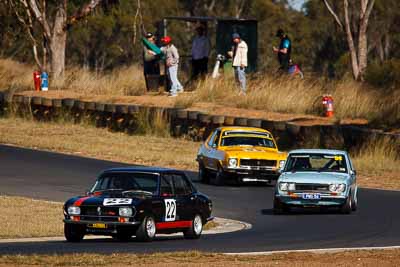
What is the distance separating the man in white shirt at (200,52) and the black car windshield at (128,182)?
20.2 m

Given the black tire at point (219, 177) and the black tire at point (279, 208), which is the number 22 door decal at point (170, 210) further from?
the black tire at point (219, 177)

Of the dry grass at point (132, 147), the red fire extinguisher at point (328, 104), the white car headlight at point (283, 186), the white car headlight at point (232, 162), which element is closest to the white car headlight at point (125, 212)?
the white car headlight at point (283, 186)

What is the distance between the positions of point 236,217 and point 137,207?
5.40m

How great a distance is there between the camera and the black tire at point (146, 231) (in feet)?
55.0

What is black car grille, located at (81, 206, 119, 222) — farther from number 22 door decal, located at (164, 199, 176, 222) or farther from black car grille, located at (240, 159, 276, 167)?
black car grille, located at (240, 159, 276, 167)

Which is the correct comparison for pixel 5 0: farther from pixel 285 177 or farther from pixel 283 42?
pixel 285 177

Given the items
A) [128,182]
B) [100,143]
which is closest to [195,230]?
[128,182]

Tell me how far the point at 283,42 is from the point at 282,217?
733 inches

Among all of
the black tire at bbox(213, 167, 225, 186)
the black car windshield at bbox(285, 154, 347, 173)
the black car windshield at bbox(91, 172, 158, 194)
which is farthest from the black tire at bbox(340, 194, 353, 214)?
the black car windshield at bbox(91, 172, 158, 194)

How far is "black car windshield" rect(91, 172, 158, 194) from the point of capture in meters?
17.5

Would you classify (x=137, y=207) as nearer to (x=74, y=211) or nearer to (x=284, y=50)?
(x=74, y=211)

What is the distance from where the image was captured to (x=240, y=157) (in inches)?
1035

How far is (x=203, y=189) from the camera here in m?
25.8

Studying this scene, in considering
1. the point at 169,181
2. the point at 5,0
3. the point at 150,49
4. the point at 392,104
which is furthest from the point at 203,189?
the point at 5,0
